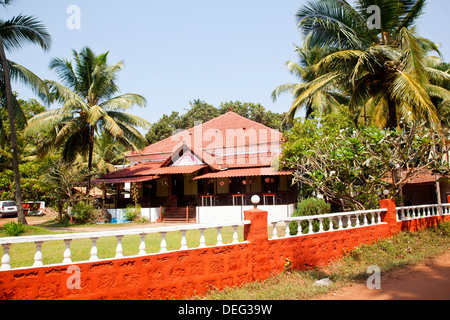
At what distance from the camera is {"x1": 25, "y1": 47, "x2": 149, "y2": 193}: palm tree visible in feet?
64.5

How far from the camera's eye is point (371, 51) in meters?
11.6

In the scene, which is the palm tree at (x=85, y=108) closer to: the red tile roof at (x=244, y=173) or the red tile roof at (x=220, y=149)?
the red tile roof at (x=220, y=149)

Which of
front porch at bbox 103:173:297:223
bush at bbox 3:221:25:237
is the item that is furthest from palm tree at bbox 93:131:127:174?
bush at bbox 3:221:25:237

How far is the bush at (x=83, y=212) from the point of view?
1964 cm

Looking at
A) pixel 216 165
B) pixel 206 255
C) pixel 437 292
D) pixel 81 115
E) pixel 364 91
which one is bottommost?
pixel 437 292

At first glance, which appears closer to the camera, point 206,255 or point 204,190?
point 206,255

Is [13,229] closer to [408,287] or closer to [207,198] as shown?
[207,198]

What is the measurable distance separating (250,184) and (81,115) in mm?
10476

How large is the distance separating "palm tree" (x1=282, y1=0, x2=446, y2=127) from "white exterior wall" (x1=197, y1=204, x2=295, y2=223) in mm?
6693

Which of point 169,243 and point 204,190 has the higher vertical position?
point 204,190

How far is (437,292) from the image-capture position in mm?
6355

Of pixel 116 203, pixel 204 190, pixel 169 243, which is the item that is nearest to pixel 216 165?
pixel 204 190
